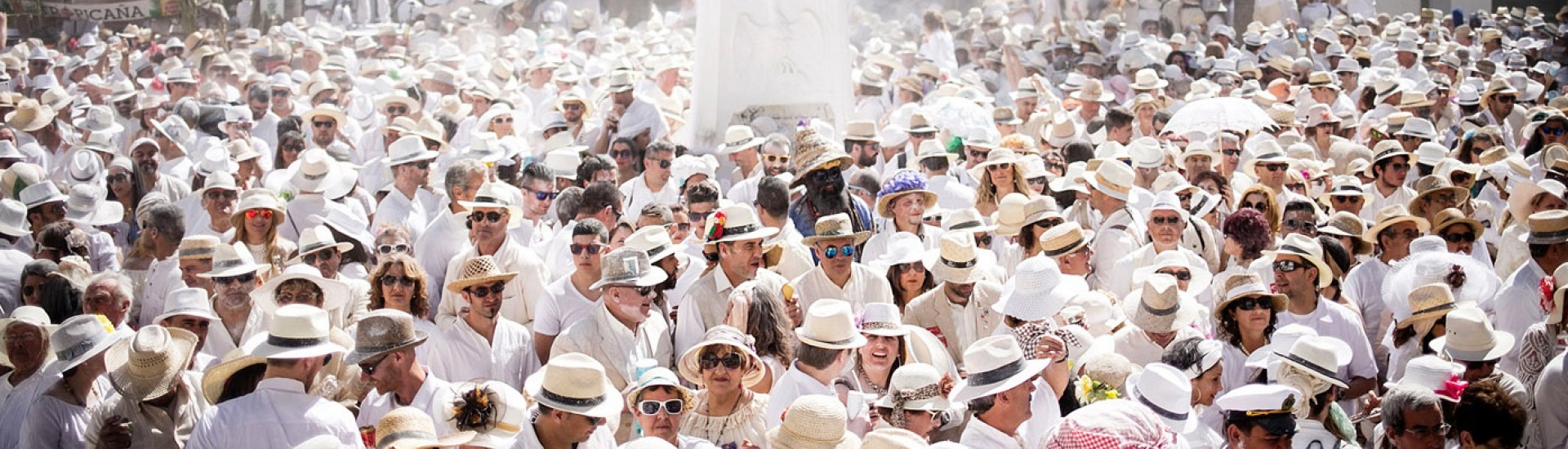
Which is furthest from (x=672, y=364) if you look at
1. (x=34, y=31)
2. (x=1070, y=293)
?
(x=34, y=31)

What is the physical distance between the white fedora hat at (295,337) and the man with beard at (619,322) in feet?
3.33

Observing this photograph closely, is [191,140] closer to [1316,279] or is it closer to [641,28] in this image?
[1316,279]

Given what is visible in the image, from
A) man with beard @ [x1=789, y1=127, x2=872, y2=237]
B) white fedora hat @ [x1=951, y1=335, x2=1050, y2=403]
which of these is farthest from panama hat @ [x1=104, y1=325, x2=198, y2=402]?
man with beard @ [x1=789, y1=127, x2=872, y2=237]

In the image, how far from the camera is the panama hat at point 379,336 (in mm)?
5039

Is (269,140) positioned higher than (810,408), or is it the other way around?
(810,408)

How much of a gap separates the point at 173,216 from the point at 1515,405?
5939 mm

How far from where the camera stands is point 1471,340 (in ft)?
18.2

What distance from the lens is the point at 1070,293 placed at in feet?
19.6

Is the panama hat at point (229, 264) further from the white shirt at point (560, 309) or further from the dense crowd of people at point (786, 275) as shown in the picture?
the white shirt at point (560, 309)

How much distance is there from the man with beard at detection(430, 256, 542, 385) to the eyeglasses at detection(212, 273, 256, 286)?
990 millimetres

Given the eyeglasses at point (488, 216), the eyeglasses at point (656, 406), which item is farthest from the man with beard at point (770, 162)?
the eyeglasses at point (656, 406)

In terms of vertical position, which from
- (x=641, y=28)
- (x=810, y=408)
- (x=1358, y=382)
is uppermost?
(x=810, y=408)

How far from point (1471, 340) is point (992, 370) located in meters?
2.07

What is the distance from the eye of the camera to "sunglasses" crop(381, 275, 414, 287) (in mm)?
5965
